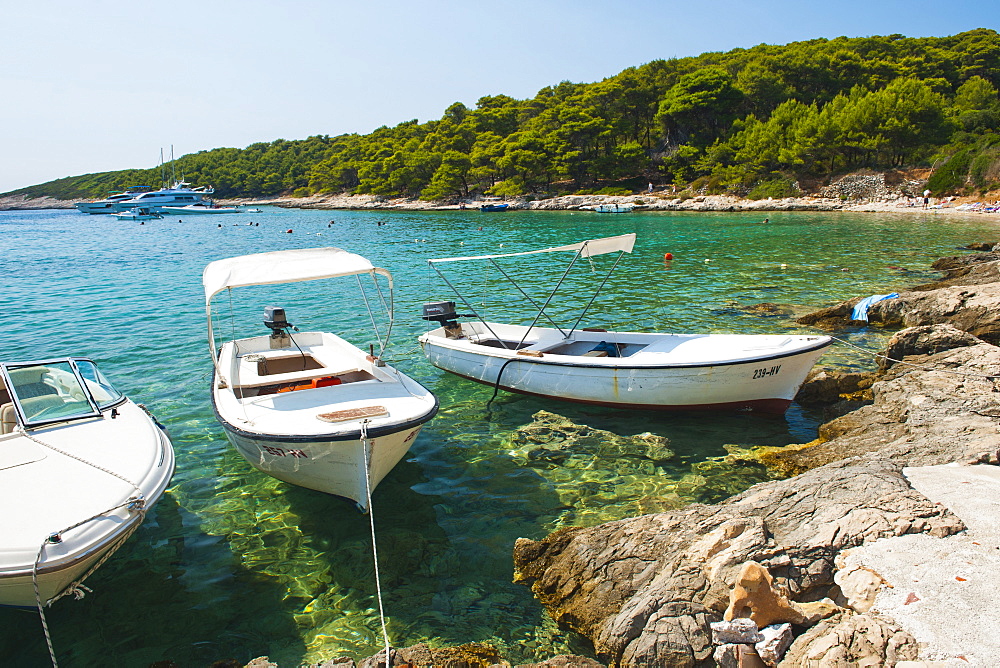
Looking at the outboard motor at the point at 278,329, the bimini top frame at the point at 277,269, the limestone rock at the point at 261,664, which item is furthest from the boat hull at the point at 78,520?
the outboard motor at the point at 278,329

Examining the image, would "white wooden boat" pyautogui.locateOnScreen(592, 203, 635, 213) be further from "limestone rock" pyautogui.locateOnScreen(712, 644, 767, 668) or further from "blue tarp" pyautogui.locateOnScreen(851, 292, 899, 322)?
"limestone rock" pyautogui.locateOnScreen(712, 644, 767, 668)

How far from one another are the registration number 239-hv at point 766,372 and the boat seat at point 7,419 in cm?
1016

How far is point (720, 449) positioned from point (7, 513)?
27.9 ft

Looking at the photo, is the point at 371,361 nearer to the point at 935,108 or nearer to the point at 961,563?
the point at 961,563

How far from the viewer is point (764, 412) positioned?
31.7 feet

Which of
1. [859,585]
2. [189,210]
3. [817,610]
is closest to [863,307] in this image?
[859,585]

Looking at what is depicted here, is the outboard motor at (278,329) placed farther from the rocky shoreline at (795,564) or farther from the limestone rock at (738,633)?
the limestone rock at (738,633)

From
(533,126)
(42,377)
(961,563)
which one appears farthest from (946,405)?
(533,126)

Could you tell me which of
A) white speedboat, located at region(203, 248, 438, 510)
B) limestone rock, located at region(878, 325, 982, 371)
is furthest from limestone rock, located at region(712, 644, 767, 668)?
limestone rock, located at region(878, 325, 982, 371)

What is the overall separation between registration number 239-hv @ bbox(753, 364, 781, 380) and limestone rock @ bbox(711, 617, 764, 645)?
5893 mm

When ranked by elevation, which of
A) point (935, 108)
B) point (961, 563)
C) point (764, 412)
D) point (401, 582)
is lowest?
point (401, 582)

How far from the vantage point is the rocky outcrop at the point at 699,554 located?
4.20 meters

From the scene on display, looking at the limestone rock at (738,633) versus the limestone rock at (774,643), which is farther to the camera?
the limestone rock at (738,633)

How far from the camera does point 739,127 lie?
7550cm
